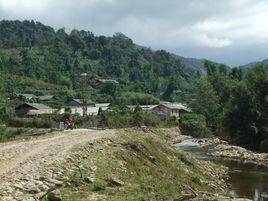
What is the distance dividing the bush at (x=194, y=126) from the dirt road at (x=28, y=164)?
85024 mm

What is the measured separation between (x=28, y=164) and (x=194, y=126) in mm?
97844

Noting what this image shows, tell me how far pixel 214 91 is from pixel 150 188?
116479 millimetres

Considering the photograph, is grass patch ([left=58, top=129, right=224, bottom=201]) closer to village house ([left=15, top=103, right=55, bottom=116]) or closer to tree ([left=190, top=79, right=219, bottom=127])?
village house ([left=15, top=103, right=55, bottom=116])

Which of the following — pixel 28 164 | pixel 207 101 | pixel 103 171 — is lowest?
pixel 207 101

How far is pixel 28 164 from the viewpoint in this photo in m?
25.4

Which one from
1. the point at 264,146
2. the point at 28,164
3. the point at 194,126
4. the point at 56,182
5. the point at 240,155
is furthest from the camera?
the point at 194,126

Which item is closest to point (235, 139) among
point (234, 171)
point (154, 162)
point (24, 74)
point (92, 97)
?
point (234, 171)

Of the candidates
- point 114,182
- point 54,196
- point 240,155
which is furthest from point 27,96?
point 54,196

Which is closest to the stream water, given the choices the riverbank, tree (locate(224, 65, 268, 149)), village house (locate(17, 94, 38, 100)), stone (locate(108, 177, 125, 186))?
the riverbank

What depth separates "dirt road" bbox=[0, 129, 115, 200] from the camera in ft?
69.3

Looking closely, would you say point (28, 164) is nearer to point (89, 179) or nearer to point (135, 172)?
point (89, 179)

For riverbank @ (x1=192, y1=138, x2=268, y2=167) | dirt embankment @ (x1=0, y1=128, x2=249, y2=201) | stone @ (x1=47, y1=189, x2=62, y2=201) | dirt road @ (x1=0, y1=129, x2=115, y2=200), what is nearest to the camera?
stone @ (x1=47, y1=189, x2=62, y2=201)

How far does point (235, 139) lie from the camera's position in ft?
282

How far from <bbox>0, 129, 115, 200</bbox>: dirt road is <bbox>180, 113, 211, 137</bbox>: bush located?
3347 inches
